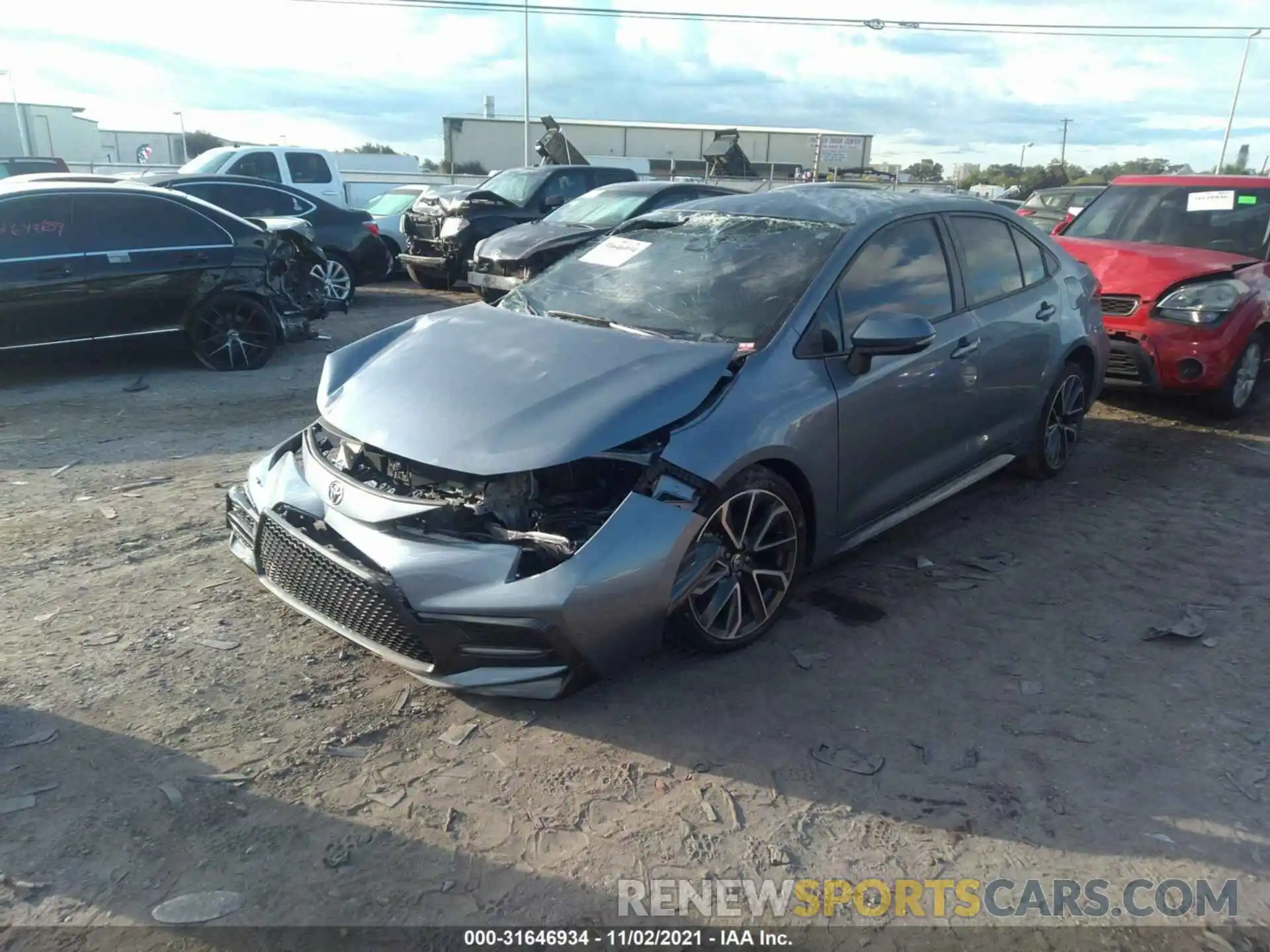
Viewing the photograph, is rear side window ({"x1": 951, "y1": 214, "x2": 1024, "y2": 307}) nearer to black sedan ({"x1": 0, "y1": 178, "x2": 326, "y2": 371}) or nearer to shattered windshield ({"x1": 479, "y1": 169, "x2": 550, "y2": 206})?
black sedan ({"x1": 0, "y1": 178, "x2": 326, "y2": 371})

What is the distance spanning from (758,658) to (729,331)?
4.41 feet

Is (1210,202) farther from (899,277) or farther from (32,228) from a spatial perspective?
(32,228)

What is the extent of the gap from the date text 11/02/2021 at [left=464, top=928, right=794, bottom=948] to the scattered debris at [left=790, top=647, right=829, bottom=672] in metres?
1.36

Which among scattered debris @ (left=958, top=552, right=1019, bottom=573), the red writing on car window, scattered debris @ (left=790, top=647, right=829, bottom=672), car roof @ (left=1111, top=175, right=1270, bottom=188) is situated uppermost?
car roof @ (left=1111, top=175, right=1270, bottom=188)

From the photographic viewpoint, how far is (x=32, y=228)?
295 inches

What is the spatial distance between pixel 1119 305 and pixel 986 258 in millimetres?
2892

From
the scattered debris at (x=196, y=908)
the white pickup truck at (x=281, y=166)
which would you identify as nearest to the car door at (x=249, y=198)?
the white pickup truck at (x=281, y=166)

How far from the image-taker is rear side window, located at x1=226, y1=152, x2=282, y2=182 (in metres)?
13.6

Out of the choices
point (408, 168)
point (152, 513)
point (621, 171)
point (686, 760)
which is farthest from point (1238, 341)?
point (408, 168)

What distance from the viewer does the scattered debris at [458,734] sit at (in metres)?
3.16

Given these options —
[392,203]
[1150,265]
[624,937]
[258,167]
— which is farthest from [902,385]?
[392,203]

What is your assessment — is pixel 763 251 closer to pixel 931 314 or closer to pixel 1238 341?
pixel 931 314

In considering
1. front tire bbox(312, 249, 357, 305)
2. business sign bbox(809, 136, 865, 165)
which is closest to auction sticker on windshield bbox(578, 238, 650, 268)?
front tire bbox(312, 249, 357, 305)

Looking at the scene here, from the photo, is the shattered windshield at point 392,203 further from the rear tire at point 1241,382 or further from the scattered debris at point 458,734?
the scattered debris at point 458,734
